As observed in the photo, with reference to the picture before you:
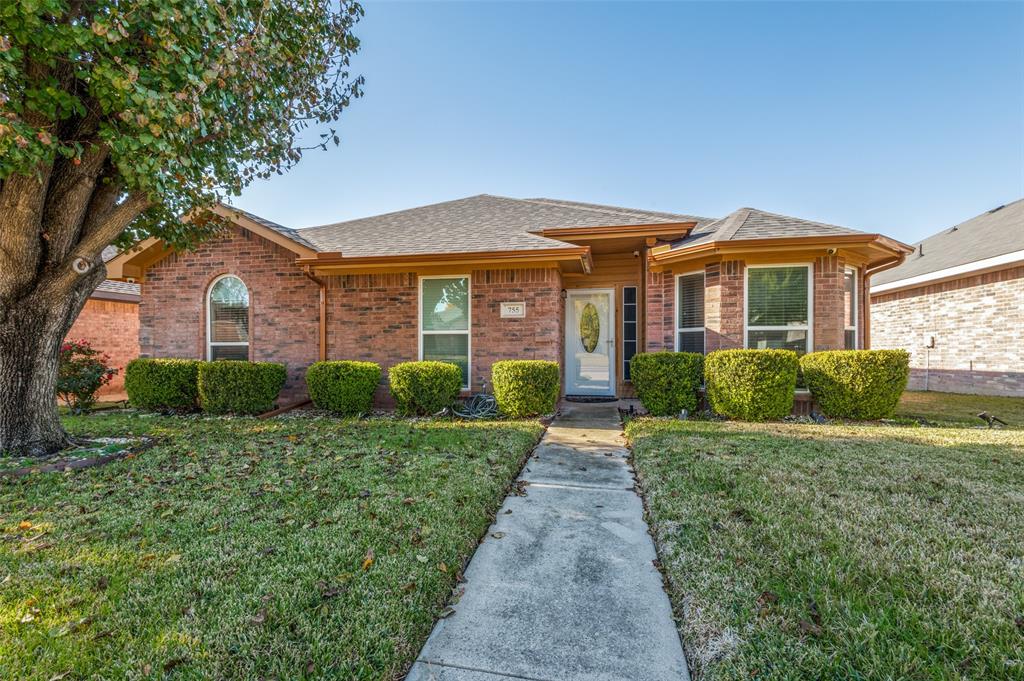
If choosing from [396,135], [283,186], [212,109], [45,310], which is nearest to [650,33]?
[396,135]

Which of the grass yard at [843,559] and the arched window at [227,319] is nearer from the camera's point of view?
the grass yard at [843,559]

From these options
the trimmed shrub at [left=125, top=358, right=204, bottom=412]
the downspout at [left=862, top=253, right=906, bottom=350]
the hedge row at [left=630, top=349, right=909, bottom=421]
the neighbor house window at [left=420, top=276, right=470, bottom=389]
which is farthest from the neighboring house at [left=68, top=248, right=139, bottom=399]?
the downspout at [left=862, top=253, right=906, bottom=350]

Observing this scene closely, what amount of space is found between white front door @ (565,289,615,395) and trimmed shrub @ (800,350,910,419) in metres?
3.82

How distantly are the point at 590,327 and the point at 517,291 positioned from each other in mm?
2346

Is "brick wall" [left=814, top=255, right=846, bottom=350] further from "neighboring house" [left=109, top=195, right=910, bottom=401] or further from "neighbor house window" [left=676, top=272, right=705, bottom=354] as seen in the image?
"neighbor house window" [left=676, top=272, right=705, bottom=354]

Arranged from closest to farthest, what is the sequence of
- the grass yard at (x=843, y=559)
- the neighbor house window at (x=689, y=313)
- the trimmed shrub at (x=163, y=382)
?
the grass yard at (x=843, y=559)
the trimmed shrub at (x=163, y=382)
the neighbor house window at (x=689, y=313)

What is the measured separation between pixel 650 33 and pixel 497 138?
4.19 m

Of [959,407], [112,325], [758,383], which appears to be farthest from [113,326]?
[959,407]

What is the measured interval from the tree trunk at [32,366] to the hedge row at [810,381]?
873 cm

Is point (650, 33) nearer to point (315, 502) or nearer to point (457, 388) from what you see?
point (457, 388)

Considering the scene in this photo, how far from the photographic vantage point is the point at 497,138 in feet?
37.4

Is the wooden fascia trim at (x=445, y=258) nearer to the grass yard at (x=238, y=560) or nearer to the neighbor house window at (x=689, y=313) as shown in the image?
the neighbor house window at (x=689, y=313)

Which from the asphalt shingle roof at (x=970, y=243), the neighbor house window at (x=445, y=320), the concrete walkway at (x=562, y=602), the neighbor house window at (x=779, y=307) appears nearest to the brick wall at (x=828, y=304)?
the neighbor house window at (x=779, y=307)

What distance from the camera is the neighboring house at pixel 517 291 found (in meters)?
7.57
